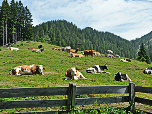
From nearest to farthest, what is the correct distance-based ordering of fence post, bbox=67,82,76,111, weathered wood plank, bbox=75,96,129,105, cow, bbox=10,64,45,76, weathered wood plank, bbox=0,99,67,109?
1. weathered wood plank, bbox=0,99,67,109
2. fence post, bbox=67,82,76,111
3. weathered wood plank, bbox=75,96,129,105
4. cow, bbox=10,64,45,76

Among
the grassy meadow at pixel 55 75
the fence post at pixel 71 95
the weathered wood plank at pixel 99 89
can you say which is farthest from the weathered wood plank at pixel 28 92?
the grassy meadow at pixel 55 75

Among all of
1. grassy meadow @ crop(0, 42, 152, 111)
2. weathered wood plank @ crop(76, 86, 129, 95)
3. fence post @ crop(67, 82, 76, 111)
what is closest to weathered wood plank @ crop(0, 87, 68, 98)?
fence post @ crop(67, 82, 76, 111)

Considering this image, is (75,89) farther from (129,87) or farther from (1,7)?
(1,7)

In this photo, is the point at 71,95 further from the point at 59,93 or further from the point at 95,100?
the point at 95,100

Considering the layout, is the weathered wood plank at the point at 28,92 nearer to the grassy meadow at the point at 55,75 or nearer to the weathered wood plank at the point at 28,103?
the weathered wood plank at the point at 28,103

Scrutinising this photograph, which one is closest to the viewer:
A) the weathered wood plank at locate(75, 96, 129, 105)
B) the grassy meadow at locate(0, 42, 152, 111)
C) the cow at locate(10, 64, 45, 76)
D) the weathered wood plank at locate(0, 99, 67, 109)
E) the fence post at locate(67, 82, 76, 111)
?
the weathered wood plank at locate(0, 99, 67, 109)

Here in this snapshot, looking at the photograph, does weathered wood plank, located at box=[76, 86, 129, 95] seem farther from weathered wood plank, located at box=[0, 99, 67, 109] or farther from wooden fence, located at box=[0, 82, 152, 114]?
weathered wood plank, located at box=[0, 99, 67, 109]

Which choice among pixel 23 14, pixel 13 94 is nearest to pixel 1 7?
pixel 23 14

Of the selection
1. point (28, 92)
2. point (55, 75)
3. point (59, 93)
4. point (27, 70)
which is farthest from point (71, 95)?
point (27, 70)

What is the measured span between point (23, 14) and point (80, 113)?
83279 mm

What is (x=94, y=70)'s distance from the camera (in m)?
17.6

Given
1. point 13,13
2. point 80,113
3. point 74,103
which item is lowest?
point 80,113

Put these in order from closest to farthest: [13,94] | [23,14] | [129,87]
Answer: [13,94] < [129,87] < [23,14]

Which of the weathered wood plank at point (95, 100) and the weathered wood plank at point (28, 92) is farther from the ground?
the weathered wood plank at point (28, 92)
